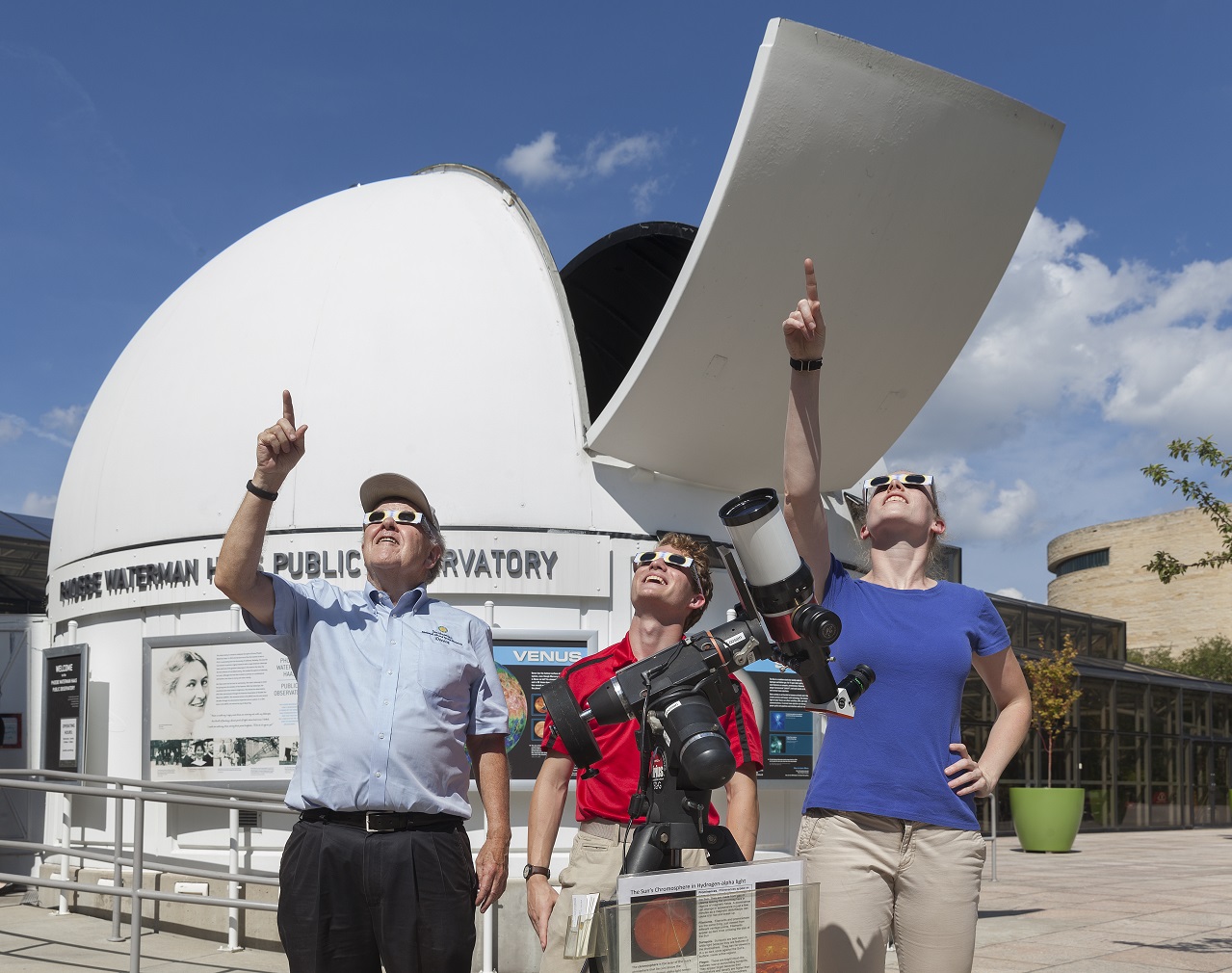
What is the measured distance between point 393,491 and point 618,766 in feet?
3.31

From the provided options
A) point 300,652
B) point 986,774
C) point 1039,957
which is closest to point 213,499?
point 300,652

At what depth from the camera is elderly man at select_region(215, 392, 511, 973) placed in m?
3.14

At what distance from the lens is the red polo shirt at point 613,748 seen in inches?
134

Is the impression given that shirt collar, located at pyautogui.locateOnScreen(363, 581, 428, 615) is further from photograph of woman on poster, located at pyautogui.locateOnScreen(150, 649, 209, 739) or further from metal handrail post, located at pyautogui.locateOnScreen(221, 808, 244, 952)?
photograph of woman on poster, located at pyautogui.locateOnScreen(150, 649, 209, 739)

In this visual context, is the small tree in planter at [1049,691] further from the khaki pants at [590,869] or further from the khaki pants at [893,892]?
the khaki pants at [893,892]

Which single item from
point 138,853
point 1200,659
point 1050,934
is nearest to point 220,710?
point 138,853

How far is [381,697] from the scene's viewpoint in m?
3.27

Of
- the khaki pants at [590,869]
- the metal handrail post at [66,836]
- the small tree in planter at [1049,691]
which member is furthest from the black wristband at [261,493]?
the small tree in planter at [1049,691]

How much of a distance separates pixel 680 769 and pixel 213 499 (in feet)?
21.7

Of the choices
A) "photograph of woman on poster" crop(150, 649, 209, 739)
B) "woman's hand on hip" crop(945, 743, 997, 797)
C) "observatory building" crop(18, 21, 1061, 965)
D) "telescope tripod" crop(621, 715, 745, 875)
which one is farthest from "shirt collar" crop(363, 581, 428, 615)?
"photograph of woman on poster" crop(150, 649, 209, 739)

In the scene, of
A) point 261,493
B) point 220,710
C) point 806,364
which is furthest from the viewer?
point 220,710

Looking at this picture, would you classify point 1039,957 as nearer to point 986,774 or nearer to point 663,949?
point 986,774

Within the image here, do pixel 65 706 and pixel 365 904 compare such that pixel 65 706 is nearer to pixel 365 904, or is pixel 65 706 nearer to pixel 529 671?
pixel 529 671

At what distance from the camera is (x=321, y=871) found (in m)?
3.13
